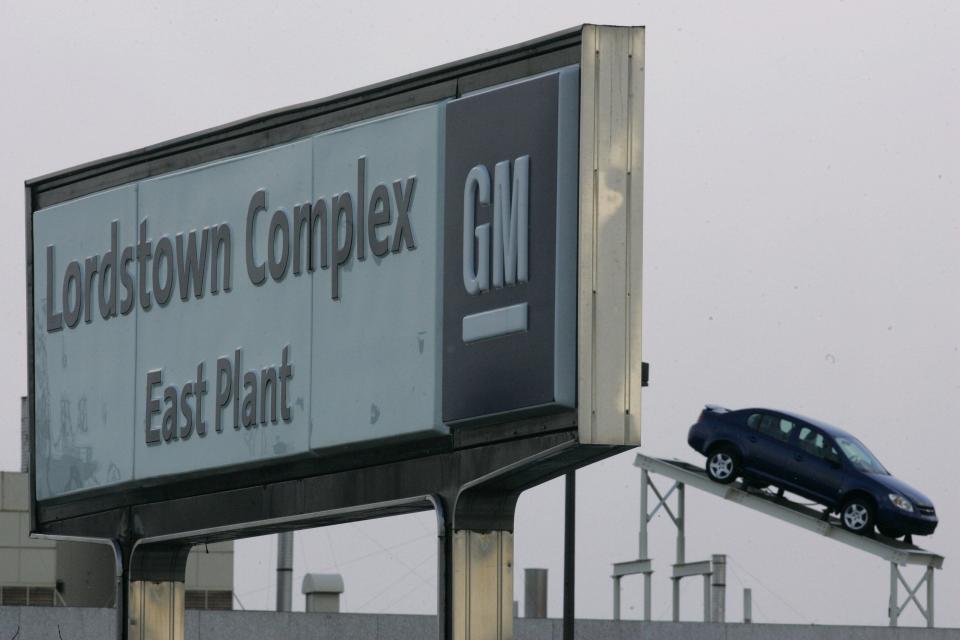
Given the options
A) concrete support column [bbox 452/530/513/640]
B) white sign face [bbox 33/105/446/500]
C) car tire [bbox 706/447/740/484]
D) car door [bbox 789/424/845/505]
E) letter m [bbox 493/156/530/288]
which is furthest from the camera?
car tire [bbox 706/447/740/484]

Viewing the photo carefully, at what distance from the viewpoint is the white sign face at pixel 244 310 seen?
12.4 metres

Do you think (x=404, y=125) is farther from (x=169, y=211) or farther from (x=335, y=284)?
(x=169, y=211)

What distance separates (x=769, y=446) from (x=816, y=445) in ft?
3.16

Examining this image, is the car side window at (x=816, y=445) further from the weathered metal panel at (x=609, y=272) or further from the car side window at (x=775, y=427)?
the weathered metal panel at (x=609, y=272)

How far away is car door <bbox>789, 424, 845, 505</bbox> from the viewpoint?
1307 inches

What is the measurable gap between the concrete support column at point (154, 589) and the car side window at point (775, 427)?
19.7 m

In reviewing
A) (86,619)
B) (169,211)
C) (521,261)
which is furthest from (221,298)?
(86,619)

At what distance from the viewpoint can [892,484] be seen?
33.3m

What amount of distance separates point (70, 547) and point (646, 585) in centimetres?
1090

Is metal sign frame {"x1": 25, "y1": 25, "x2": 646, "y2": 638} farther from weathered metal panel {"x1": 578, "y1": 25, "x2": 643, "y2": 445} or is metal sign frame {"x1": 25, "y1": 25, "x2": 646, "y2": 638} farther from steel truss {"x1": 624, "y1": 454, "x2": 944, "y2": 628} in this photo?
steel truss {"x1": 624, "y1": 454, "x2": 944, "y2": 628}

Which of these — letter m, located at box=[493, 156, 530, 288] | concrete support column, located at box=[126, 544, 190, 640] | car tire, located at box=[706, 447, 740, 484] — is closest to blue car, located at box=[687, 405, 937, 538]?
car tire, located at box=[706, 447, 740, 484]

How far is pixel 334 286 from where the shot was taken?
42.2 ft

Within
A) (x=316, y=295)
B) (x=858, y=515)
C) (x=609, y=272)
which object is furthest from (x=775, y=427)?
(x=609, y=272)

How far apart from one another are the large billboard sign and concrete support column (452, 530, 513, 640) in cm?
68
